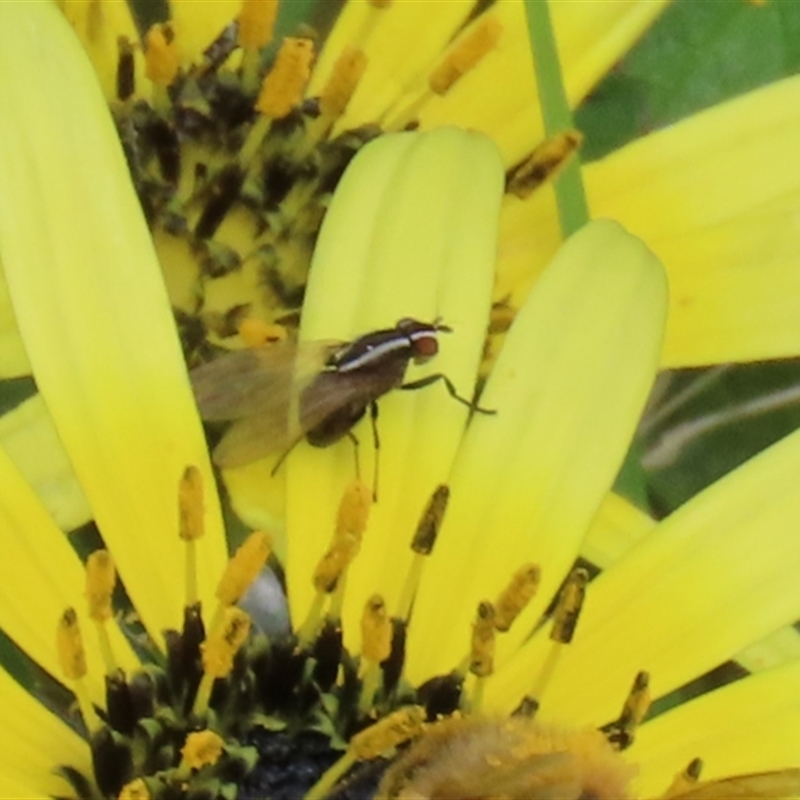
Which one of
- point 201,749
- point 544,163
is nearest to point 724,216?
point 544,163

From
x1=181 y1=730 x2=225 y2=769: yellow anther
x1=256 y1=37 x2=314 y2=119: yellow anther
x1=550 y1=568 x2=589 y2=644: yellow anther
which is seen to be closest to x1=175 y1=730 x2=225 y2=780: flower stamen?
x1=181 y1=730 x2=225 y2=769: yellow anther

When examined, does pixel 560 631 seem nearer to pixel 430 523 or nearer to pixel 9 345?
pixel 430 523

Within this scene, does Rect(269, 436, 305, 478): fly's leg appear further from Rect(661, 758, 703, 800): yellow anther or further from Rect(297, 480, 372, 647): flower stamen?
Rect(661, 758, 703, 800): yellow anther

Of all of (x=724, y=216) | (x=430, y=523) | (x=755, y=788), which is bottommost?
(x=755, y=788)

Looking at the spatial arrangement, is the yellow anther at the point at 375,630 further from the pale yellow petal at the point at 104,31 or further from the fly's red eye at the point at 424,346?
the pale yellow petal at the point at 104,31

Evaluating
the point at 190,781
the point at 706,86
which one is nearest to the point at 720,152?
the point at 706,86

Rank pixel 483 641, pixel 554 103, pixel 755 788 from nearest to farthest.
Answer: pixel 755 788, pixel 483 641, pixel 554 103

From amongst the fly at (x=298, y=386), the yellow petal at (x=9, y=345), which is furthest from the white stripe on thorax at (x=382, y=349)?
the yellow petal at (x=9, y=345)
